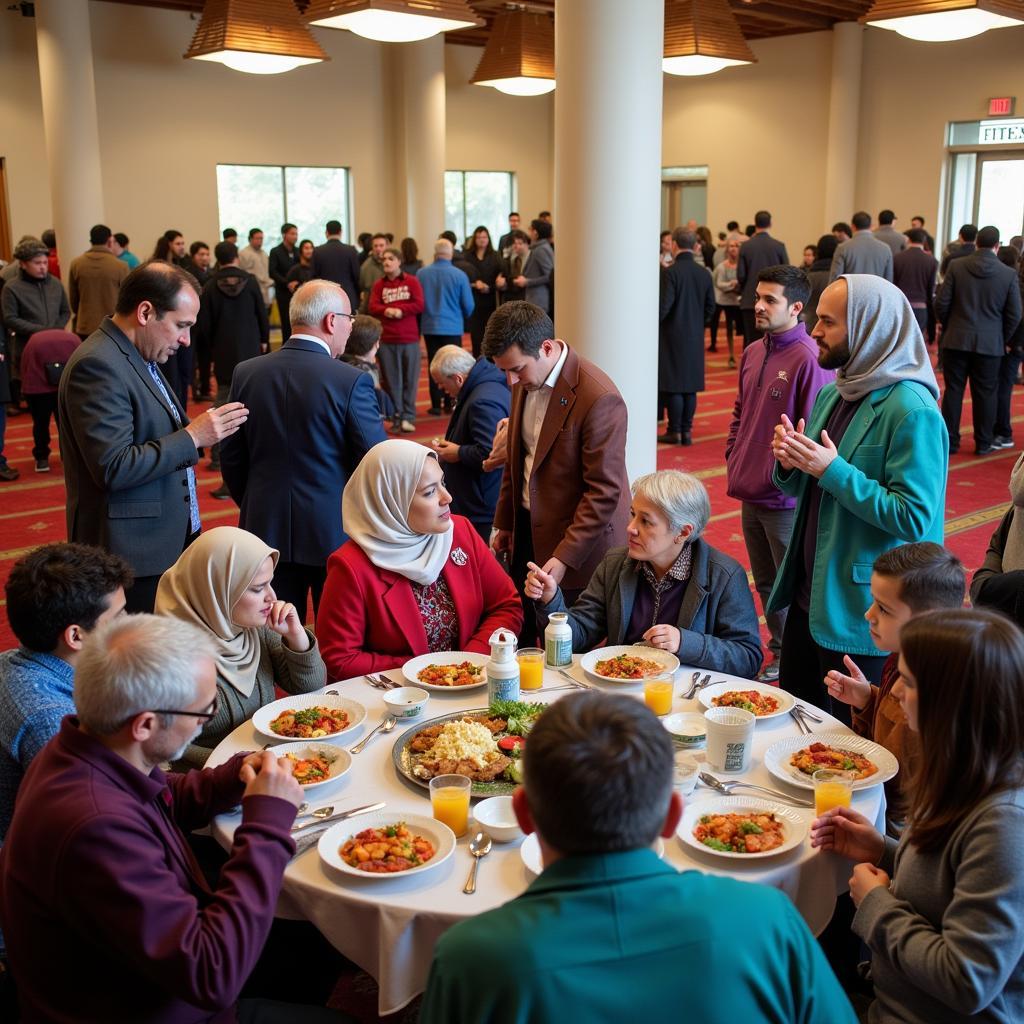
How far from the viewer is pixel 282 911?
2150 mm

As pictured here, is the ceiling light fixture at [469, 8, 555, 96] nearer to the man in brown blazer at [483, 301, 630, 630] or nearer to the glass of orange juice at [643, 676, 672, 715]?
the man in brown blazer at [483, 301, 630, 630]

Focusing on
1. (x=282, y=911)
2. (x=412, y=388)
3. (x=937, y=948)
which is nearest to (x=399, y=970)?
(x=282, y=911)

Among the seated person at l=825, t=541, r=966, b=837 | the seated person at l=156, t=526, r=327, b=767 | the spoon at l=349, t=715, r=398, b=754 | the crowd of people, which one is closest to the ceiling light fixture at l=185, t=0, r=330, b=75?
the crowd of people

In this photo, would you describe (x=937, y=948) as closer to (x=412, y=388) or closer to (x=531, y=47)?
(x=412, y=388)

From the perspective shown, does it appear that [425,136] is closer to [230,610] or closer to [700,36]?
[700,36]

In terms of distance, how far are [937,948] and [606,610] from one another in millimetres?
1676

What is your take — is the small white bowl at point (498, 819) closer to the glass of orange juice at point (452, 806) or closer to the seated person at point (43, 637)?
the glass of orange juice at point (452, 806)

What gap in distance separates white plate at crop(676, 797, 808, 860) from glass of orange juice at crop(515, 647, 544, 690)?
0.68 metres

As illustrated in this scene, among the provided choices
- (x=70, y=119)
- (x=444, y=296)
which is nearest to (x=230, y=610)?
(x=444, y=296)

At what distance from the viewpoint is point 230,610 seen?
2.83 meters

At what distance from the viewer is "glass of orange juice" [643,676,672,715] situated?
270cm

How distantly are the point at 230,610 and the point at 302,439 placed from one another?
4.47 feet

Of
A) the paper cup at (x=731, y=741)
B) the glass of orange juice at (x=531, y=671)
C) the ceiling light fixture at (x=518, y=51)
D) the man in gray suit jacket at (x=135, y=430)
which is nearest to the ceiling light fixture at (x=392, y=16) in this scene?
the ceiling light fixture at (x=518, y=51)

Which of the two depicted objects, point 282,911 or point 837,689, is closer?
point 282,911
